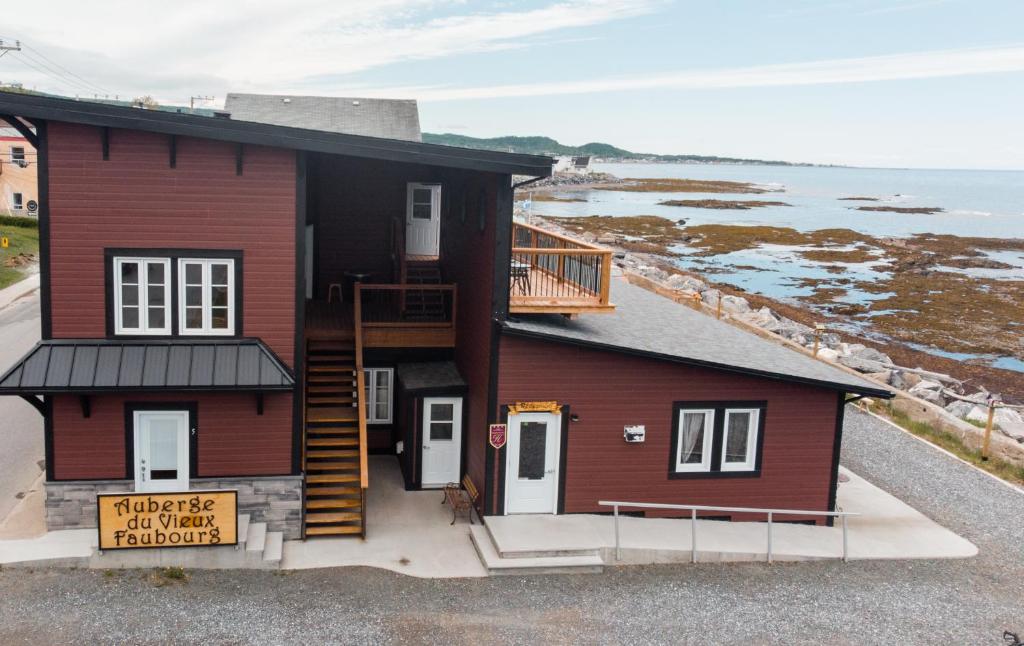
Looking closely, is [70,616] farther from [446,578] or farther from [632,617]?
[632,617]

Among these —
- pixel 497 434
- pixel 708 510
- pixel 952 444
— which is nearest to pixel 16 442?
pixel 497 434

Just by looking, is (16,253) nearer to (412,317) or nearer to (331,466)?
(412,317)

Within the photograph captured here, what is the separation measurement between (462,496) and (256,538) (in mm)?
3483

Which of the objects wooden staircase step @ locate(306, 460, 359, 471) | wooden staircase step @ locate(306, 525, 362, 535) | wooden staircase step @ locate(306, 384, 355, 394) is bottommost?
wooden staircase step @ locate(306, 525, 362, 535)

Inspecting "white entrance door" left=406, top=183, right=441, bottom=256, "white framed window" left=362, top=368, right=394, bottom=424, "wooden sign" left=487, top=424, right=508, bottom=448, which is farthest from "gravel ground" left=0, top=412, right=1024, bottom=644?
"white entrance door" left=406, top=183, right=441, bottom=256

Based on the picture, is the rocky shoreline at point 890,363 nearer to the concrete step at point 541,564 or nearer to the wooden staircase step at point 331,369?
the concrete step at point 541,564

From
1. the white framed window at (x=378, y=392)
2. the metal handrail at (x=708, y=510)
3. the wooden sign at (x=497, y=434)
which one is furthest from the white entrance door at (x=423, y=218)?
the metal handrail at (x=708, y=510)

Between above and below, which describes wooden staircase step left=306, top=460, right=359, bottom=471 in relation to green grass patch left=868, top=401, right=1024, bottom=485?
above

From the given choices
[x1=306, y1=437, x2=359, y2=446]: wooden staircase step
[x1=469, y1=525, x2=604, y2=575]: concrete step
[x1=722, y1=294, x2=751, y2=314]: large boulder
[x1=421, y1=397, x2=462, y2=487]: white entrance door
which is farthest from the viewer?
[x1=722, y1=294, x2=751, y2=314]: large boulder

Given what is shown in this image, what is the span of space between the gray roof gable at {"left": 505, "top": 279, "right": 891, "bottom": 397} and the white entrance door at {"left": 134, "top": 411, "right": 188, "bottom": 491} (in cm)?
508

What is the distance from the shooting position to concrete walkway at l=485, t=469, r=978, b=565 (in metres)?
12.9

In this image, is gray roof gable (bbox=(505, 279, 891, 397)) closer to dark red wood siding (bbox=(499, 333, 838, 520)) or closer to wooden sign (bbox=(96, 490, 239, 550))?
dark red wood siding (bbox=(499, 333, 838, 520))

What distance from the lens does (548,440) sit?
1395 centimetres

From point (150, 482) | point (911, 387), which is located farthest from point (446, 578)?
point (911, 387)
